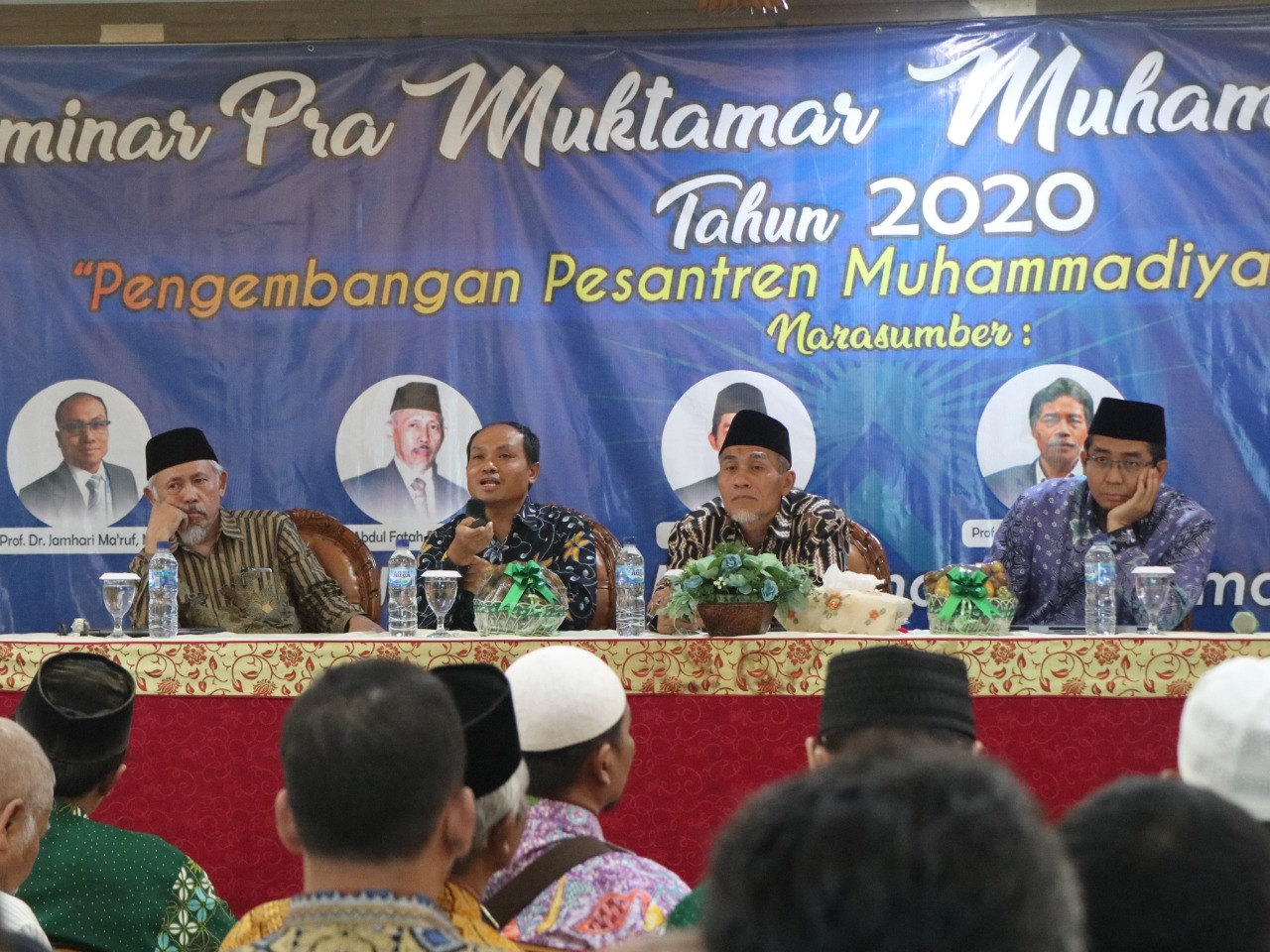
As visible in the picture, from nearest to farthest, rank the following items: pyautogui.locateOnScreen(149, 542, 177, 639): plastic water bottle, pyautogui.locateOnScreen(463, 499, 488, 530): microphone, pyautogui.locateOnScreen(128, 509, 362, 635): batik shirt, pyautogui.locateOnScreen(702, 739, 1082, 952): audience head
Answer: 1. pyautogui.locateOnScreen(702, 739, 1082, 952): audience head
2. pyautogui.locateOnScreen(149, 542, 177, 639): plastic water bottle
3. pyautogui.locateOnScreen(128, 509, 362, 635): batik shirt
4. pyautogui.locateOnScreen(463, 499, 488, 530): microphone

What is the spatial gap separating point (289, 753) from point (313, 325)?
14.5 feet

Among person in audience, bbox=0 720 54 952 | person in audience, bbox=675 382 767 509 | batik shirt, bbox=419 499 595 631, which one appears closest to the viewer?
person in audience, bbox=0 720 54 952

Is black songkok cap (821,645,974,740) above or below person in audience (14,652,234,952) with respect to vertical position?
above

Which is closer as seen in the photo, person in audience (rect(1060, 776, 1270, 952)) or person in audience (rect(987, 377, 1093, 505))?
person in audience (rect(1060, 776, 1270, 952))

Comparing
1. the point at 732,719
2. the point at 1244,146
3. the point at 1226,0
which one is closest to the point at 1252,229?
the point at 1244,146

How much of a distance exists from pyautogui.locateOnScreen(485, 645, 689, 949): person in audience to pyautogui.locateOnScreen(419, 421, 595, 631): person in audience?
2.48m

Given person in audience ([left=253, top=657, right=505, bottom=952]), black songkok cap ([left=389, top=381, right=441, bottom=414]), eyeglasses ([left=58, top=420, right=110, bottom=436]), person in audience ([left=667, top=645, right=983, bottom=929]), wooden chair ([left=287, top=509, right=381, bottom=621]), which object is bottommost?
person in audience ([left=253, top=657, right=505, bottom=952])

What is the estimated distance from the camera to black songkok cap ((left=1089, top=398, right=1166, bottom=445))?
489cm

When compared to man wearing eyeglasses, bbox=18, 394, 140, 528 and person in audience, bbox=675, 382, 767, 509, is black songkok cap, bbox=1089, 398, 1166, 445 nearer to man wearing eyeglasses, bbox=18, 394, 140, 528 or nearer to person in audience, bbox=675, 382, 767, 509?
person in audience, bbox=675, 382, 767, 509

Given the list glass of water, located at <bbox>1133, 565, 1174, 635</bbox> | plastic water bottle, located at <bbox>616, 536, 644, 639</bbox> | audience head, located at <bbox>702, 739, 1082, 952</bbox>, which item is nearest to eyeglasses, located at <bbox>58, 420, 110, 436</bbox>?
plastic water bottle, located at <bbox>616, 536, 644, 639</bbox>

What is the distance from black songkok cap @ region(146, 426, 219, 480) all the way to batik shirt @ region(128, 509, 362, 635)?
215 millimetres

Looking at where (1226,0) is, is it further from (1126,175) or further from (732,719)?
(732,719)

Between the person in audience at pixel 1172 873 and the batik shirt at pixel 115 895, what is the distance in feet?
5.78

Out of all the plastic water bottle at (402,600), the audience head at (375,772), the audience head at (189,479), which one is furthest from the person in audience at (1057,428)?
the audience head at (375,772)
